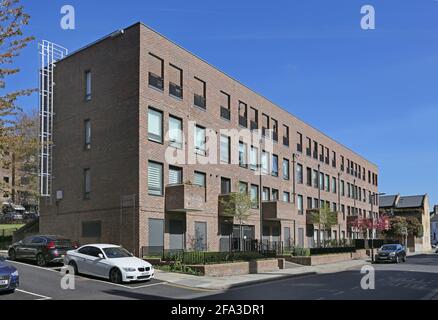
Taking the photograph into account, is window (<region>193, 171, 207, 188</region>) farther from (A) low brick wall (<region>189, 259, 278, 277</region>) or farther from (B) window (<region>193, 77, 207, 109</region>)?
(A) low brick wall (<region>189, 259, 278, 277</region>)

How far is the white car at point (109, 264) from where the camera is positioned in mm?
19703

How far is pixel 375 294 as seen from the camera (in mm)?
17547

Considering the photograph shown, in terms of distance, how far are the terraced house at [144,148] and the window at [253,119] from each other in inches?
19.1

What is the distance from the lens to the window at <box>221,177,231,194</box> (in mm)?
36156

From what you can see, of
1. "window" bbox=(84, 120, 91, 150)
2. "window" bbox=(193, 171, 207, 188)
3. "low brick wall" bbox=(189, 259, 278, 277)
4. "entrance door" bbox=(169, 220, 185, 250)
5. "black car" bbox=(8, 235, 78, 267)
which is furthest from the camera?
"window" bbox=(193, 171, 207, 188)

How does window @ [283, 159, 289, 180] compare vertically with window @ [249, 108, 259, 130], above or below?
below

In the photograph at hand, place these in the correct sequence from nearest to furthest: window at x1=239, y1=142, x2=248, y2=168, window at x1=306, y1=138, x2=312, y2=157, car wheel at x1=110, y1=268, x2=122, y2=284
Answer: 1. car wheel at x1=110, y1=268, x2=122, y2=284
2. window at x1=239, y1=142, x2=248, y2=168
3. window at x1=306, y1=138, x2=312, y2=157

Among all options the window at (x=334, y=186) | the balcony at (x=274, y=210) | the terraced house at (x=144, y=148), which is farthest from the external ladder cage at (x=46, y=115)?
the window at (x=334, y=186)

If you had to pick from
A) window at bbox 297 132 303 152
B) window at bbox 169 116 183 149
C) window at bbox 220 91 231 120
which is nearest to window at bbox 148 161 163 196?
window at bbox 169 116 183 149

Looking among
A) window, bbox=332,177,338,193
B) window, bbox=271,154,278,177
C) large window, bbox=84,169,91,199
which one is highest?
window, bbox=271,154,278,177

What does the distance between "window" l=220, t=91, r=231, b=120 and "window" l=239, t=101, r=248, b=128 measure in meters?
1.97

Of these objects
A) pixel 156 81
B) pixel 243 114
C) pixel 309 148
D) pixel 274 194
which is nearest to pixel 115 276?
pixel 156 81
